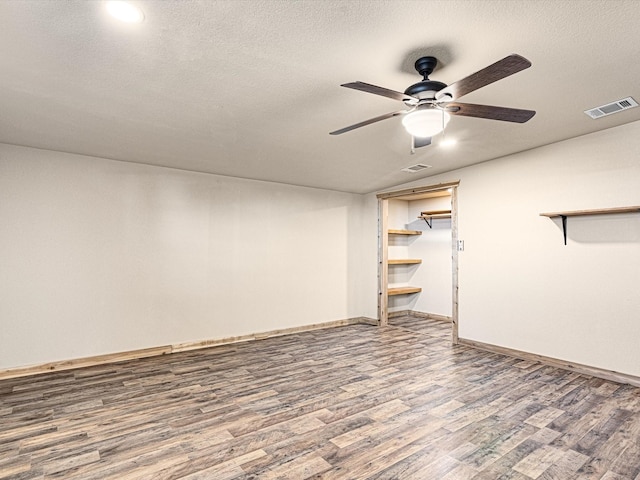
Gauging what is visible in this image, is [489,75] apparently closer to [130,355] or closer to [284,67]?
[284,67]

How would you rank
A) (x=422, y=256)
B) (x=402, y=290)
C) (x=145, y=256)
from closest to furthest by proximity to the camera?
(x=145, y=256), (x=402, y=290), (x=422, y=256)

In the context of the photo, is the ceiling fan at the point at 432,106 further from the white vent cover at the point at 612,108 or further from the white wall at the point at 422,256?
the white wall at the point at 422,256

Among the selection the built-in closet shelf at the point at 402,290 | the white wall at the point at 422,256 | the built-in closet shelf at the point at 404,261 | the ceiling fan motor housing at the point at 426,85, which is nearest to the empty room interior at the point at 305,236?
the ceiling fan motor housing at the point at 426,85

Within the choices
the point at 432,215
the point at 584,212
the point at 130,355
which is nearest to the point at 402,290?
the point at 432,215

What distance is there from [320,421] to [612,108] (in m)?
3.67

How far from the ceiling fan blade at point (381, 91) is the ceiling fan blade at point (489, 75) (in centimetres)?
18

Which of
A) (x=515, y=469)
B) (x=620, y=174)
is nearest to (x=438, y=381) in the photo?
(x=515, y=469)

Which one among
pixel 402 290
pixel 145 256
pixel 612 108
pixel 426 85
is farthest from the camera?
pixel 402 290

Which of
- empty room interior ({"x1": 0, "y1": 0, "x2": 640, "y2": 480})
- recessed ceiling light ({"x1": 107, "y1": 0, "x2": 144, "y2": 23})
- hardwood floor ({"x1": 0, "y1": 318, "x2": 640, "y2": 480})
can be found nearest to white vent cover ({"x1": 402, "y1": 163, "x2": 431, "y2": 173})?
empty room interior ({"x1": 0, "y1": 0, "x2": 640, "y2": 480})

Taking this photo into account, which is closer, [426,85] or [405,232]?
[426,85]

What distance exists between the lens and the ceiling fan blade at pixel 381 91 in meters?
1.90

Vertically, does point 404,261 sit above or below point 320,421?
above

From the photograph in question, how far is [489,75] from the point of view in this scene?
5.90ft

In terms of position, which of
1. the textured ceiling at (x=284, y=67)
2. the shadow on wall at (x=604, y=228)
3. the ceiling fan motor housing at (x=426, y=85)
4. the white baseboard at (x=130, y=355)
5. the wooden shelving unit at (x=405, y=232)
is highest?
the textured ceiling at (x=284, y=67)
